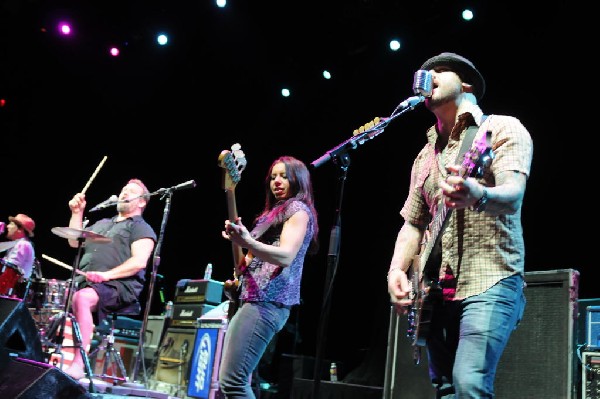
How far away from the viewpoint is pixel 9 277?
5.77 meters

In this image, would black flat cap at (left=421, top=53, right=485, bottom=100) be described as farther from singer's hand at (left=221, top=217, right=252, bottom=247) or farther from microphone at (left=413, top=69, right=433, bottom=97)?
singer's hand at (left=221, top=217, right=252, bottom=247)

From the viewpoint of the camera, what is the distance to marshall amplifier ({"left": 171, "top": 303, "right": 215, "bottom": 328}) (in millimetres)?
6820

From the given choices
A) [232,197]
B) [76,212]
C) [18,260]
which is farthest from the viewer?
[18,260]

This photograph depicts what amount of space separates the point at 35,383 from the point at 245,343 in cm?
120

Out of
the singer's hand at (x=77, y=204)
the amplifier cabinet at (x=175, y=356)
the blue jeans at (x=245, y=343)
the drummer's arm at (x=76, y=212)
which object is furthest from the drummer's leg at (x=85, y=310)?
the blue jeans at (x=245, y=343)

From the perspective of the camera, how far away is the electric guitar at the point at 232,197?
3.38 m

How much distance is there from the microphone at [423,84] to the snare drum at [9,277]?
473 centimetres

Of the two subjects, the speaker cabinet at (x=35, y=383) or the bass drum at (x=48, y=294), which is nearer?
the speaker cabinet at (x=35, y=383)

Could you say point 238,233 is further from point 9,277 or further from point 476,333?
point 9,277

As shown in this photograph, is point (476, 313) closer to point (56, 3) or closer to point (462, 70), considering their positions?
point (462, 70)

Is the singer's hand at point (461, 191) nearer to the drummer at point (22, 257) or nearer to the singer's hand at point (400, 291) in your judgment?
the singer's hand at point (400, 291)

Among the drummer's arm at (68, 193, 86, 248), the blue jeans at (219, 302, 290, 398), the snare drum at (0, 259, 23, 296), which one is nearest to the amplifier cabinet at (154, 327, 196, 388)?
the drummer's arm at (68, 193, 86, 248)

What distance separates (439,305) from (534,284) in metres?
1.95

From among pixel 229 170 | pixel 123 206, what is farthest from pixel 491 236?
pixel 123 206
